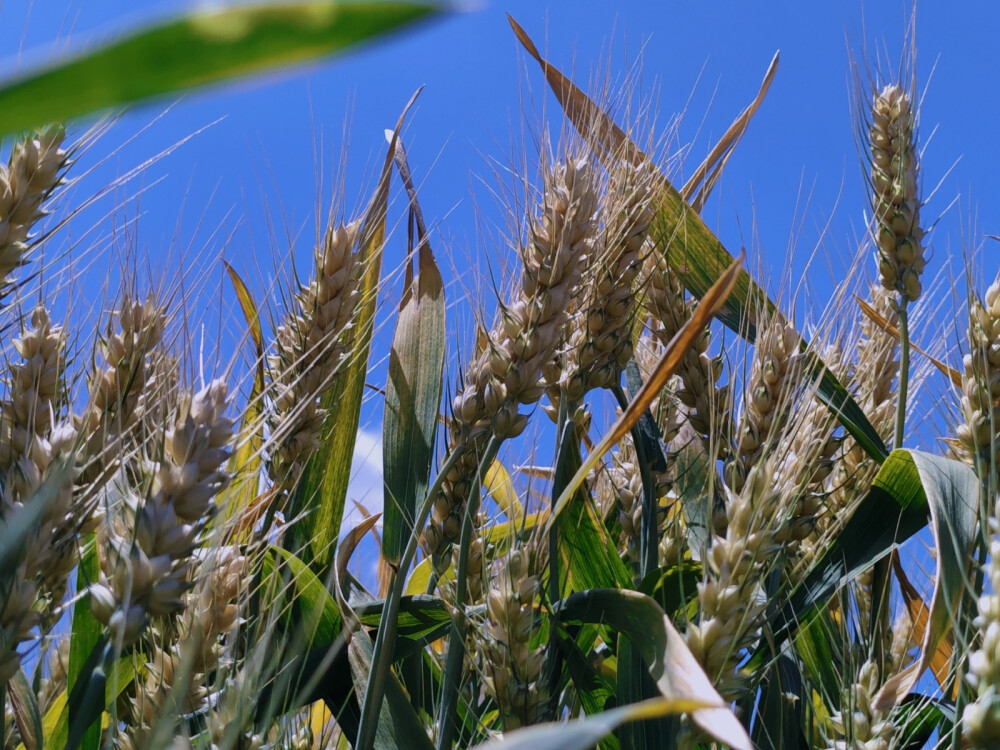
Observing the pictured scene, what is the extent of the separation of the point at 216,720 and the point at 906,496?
0.89 meters

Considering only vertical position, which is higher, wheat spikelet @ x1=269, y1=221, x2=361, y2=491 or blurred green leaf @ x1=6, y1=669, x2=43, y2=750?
wheat spikelet @ x1=269, y1=221, x2=361, y2=491

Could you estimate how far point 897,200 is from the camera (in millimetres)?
1513

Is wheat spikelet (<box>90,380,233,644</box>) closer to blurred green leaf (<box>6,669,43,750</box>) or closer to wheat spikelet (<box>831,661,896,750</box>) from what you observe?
blurred green leaf (<box>6,669,43,750</box>)

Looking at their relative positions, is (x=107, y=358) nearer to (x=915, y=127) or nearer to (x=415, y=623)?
(x=415, y=623)

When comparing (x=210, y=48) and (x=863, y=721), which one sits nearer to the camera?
(x=210, y=48)

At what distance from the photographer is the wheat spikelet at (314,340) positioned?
115 cm

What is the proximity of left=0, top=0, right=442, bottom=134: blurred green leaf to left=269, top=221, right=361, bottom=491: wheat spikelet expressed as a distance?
0.97 metres

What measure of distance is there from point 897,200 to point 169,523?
Result: 1.27 meters

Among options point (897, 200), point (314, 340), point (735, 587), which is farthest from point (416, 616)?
point (897, 200)

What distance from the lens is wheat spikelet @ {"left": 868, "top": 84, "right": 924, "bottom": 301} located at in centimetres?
150

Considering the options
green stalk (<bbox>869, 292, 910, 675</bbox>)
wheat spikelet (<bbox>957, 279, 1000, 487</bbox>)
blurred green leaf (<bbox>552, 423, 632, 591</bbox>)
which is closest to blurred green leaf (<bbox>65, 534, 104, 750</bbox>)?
blurred green leaf (<bbox>552, 423, 632, 591</bbox>)

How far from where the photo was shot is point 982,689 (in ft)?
2.19

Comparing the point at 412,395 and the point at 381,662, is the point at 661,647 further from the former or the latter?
the point at 412,395

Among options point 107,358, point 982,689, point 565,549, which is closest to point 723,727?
point 982,689
